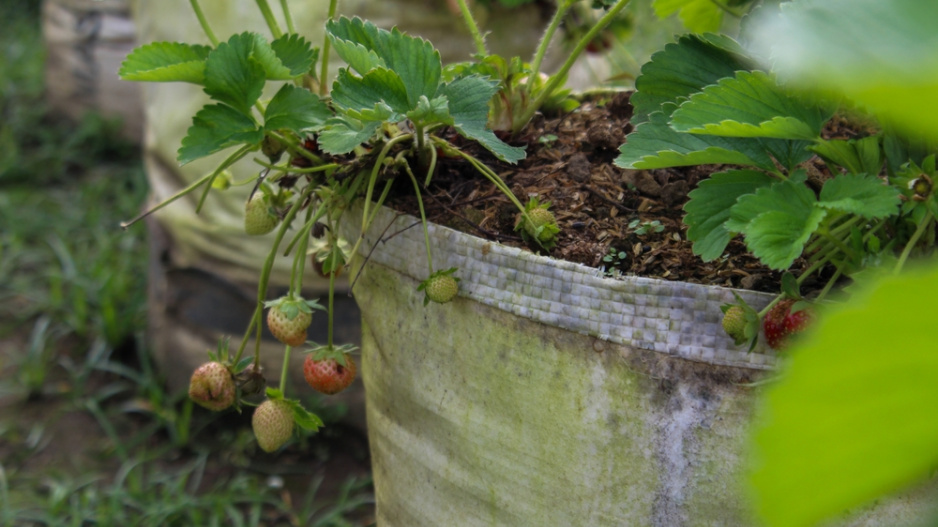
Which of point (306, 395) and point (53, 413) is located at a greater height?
point (306, 395)

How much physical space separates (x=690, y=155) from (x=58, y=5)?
271 centimetres

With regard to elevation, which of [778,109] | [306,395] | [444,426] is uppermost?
[778,109]

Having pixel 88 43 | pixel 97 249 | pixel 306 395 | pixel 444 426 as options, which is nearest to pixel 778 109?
pixel 444 426

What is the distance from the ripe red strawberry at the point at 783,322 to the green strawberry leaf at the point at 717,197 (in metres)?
0.07

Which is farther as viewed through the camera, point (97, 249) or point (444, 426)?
point (97, 249)

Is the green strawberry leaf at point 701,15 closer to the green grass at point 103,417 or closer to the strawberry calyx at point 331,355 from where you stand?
the strawberry calyx at point 331,355

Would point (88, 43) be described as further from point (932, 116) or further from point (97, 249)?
point (932, 116)

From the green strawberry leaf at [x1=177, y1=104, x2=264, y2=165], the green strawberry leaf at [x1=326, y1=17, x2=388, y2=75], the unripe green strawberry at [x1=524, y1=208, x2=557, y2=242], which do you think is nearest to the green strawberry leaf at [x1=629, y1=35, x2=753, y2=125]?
the unripe green strawberry at [x1=524, y1=208, x2=557, y2=242]

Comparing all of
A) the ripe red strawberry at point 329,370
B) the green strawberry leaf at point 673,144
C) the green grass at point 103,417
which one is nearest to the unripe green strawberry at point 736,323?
the green strawberry leaf at point 673,144

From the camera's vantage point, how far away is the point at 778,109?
0.58m

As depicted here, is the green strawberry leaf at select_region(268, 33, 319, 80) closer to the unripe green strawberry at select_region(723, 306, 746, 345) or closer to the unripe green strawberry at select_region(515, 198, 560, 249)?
the unripe green strawberry at select_region(515, 198, 560, 249)

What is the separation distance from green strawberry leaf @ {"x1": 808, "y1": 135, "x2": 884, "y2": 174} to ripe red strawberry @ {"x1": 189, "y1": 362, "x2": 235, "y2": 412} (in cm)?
53

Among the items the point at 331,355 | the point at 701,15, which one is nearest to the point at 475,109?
the point at 331,355

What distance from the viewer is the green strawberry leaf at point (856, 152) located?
579 mm
